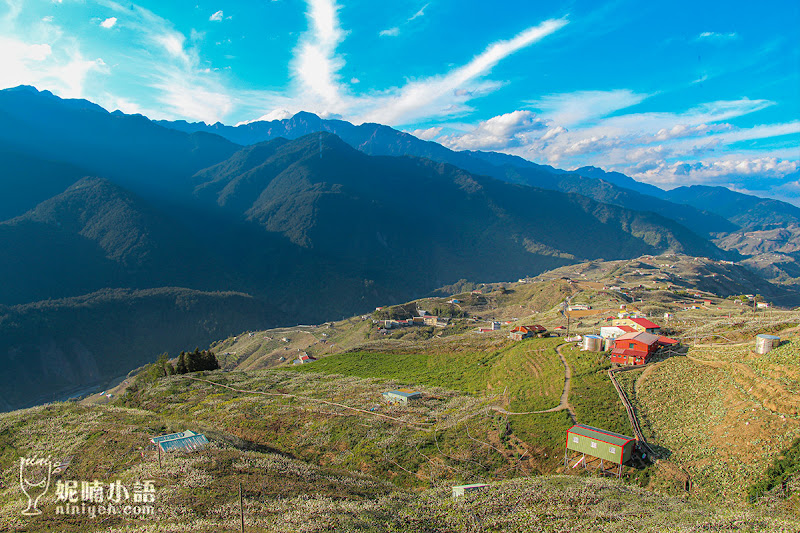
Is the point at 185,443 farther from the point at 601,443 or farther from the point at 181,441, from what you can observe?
the point at 601,443

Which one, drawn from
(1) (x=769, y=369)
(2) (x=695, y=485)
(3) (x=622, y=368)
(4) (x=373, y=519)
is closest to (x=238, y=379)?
(4) (x=373, y=519)

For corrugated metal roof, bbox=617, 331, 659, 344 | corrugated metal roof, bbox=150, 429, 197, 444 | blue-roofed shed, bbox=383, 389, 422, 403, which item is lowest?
blue-roofed shed, bbox=383, 389, 422, 403

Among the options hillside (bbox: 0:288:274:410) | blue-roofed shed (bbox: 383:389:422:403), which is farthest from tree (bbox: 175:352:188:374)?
hillside (bbox: 0:288:274:410)

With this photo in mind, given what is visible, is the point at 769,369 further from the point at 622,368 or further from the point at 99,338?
the point at 99,338

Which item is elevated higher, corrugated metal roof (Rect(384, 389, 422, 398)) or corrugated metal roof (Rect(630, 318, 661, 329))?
corrugated metal roof (Rect(630, 318, 661, 329))

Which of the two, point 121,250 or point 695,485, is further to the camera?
point 121,250

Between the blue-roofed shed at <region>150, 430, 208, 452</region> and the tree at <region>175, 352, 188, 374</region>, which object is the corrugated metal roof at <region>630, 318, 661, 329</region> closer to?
the blue-roofed shed at <region>150, 430, 208, 452</region>
